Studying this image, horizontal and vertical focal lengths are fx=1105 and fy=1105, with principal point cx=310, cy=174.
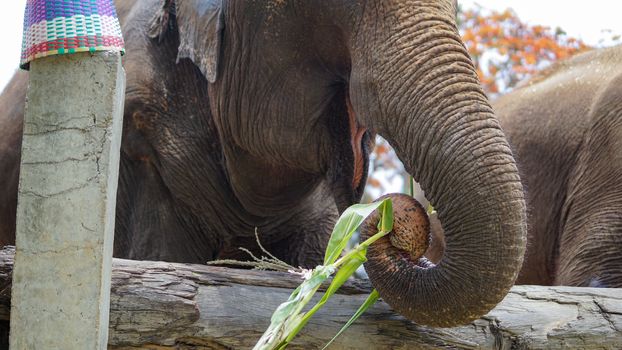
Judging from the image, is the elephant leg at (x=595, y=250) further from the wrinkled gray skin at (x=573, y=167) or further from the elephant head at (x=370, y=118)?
the elephant head at (x=370, y=118)

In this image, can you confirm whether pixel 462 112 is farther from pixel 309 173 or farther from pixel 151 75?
pixel 151 75

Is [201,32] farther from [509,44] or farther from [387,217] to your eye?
[509,44]

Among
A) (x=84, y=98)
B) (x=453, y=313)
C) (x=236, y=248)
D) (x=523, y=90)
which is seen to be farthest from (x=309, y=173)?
(x=523, y=90)

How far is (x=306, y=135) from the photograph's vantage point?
4.82 m

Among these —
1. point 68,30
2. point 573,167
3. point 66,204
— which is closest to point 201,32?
point 68,30

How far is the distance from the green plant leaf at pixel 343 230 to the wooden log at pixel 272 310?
453 millimetres

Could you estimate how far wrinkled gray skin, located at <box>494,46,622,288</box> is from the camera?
6.05 metres

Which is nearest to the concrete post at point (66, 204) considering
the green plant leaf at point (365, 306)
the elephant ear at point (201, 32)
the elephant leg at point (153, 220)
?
the green plant leaf at point (365, 306)

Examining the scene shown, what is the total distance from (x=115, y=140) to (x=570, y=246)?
3872 millimetres

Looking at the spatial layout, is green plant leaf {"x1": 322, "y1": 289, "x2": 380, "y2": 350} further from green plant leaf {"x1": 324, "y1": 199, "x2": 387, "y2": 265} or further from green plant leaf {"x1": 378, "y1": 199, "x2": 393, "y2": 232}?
green plant leaf {"x1": 324, "y1": 199, "x2": 387, "y2": 265}

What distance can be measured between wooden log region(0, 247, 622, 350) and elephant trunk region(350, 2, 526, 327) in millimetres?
174

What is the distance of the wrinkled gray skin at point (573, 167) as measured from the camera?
238 inches

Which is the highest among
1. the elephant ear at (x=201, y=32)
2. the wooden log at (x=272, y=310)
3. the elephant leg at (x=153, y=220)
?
the elephant ear at (x=201, y=32)

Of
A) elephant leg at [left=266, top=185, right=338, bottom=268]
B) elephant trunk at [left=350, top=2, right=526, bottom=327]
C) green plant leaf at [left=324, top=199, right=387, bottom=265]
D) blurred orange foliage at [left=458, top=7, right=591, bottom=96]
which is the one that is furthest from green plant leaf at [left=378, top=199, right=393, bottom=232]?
blurred orange foliage at [left=458, top=7, right=591, bottom=96]
